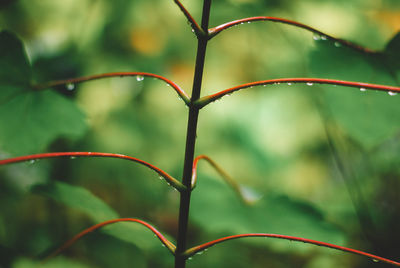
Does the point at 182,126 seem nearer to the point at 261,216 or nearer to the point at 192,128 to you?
the point at 261,216

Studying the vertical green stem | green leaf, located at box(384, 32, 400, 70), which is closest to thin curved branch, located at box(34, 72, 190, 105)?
the vertical green stem

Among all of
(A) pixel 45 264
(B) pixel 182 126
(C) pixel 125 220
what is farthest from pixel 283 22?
(B) pixel 182 126

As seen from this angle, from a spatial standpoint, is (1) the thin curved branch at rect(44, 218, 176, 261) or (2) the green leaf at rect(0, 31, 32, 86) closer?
(1) the thin curved branch at rect(44, 218, 176, 261)

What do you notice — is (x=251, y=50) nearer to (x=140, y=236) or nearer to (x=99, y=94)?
(x=99, y=94)

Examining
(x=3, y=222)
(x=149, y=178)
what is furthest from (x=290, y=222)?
A: (x=3, y=222)

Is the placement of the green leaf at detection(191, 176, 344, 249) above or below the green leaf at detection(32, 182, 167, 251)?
below

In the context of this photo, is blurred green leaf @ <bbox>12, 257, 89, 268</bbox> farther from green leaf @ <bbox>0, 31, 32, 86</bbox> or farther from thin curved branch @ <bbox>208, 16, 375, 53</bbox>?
thin curved branch @ <bbox>208, 16, 375, 53</bbox>
